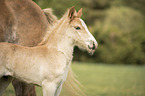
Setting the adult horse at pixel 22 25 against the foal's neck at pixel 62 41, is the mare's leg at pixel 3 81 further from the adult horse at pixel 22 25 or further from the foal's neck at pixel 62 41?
the foal's neck at pixel 62 41

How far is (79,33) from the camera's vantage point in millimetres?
3256

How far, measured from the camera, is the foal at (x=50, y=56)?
3.11 m

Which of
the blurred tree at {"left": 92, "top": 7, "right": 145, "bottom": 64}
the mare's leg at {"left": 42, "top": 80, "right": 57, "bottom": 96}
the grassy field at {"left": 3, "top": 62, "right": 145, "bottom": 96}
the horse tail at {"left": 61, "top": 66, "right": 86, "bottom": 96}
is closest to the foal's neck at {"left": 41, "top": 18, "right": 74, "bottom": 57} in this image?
the mare's leg at {"left": 42, "top": 80, "right": 57, "bottom": 96}

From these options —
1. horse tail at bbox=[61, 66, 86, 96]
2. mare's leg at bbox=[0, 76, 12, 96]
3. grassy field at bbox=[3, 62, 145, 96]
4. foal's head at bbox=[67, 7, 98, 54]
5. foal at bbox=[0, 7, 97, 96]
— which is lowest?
grassy field at bbox=[3, 62, 145, 96]

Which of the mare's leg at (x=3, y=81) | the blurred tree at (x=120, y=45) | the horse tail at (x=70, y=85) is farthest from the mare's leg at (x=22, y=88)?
the blurred tree at (x=120, y=45)

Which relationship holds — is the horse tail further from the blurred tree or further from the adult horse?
the blurred tree

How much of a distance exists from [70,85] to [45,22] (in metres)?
1.40

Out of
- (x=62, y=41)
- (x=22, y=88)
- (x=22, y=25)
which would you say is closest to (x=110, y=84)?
(x=22, y=88)

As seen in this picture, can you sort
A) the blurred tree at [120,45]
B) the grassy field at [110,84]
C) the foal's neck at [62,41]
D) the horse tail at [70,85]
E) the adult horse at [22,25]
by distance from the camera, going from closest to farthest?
the foal's neck at [62,41] → the adult horse at [22,25] → the horse tail at [70,85] → the grassy field at [110,84] → the blurred tree at [120,45]

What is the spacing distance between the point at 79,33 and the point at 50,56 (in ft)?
1.88

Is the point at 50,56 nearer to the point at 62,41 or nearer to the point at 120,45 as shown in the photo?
the point at 62,41

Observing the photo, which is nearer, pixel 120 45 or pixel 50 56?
pixel 50 56

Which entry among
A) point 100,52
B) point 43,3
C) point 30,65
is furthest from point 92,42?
point 100,52

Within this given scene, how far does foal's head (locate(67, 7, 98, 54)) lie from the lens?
321 cm
